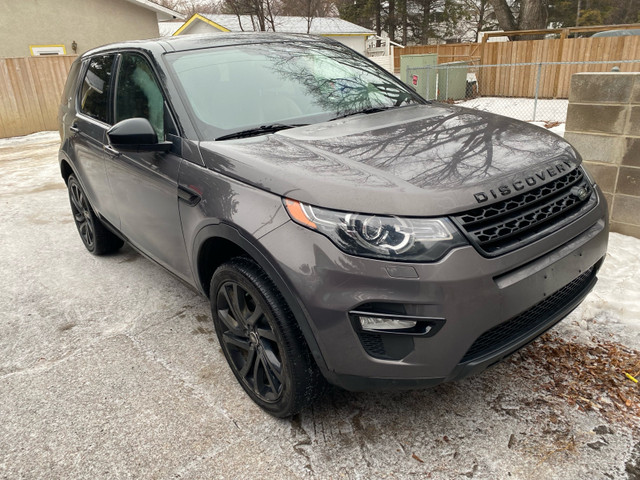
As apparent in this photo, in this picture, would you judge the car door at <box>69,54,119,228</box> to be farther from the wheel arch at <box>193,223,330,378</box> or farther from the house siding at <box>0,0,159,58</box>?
the house siding at <box>0,0,159,58</box>

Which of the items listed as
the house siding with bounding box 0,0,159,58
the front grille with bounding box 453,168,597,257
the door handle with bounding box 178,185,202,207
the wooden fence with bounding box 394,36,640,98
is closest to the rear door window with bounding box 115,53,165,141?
the door handle with bounding box 178,185,202,207

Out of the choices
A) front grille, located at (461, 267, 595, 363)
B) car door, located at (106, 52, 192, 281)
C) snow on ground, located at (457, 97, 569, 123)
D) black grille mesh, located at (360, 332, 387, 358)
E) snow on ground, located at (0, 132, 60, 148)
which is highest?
car door, located at (106, 52, 192, 281)

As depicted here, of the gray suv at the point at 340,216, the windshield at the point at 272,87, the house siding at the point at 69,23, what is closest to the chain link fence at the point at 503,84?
the house siding at the point at 69,23

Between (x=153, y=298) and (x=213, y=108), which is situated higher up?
(x=213, y=108)

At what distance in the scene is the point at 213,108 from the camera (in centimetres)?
278

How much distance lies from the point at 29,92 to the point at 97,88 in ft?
38.1

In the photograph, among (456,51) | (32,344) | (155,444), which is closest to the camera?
(155,444)

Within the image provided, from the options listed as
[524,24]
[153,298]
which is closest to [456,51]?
[524,24]

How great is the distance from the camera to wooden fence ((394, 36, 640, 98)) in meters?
15.6

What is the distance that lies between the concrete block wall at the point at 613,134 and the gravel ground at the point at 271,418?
35.0 inches

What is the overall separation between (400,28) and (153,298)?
37.0m

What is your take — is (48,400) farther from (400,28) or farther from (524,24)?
(400,28)

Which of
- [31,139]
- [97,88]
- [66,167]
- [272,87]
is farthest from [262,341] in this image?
[31,139]

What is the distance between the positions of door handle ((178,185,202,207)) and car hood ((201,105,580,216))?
0.60ft
